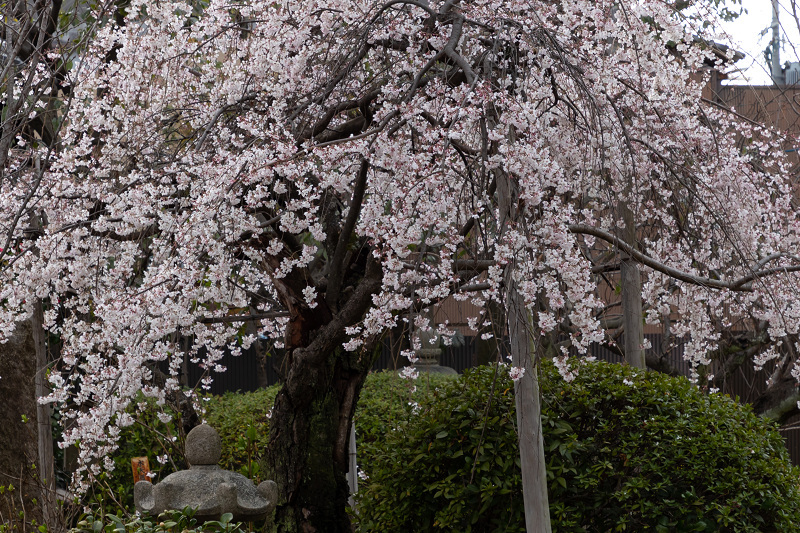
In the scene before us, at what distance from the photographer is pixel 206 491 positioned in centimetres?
354

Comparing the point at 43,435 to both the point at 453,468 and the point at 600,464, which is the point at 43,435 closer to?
the point at 453,468

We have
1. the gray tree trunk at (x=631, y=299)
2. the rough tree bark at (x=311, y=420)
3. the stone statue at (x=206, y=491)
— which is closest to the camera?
the stone statue at (x=206, y=491)

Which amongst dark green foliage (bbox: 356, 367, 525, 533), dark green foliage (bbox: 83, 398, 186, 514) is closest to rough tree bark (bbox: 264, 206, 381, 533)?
dark green foliage (bbox: 356, 367, 525, 533)

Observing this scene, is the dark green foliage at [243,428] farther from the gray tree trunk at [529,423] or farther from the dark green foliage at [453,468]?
the gray tree trunk at [529,423]

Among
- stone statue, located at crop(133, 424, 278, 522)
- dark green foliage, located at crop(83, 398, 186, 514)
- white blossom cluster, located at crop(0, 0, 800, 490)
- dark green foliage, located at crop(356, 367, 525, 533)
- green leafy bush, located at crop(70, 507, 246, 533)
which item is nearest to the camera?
green leafy bush, located at crop(70, 507, 246, 533)

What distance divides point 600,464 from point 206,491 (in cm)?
201

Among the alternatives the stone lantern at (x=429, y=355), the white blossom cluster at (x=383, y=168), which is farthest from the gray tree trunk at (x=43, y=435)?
the stone lantern at (x=429, y=355)

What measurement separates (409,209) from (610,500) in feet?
6.17

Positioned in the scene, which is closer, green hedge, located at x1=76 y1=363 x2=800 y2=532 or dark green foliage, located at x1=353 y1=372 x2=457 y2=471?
green hedge, located at x1=76 y1=363 x2=800 y2=532

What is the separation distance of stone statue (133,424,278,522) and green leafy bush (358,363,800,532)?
889 mm

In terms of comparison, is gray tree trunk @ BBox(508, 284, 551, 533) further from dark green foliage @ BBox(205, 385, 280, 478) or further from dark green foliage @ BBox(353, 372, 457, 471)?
dark green foliage @ BBox(205, 385, 280, 478)

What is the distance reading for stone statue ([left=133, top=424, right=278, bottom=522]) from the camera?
3.51 metres

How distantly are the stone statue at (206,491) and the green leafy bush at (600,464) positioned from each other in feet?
2.92

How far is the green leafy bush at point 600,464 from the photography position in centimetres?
373
